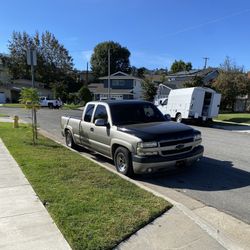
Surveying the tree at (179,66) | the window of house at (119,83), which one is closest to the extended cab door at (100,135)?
the window of house at (119,83)

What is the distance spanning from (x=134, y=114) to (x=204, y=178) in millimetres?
2421

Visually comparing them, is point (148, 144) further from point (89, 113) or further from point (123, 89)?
point (123, 89)

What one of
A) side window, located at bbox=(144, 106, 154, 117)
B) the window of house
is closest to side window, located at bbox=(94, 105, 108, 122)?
side window, located at bbox=(144, 106, 154, 117)

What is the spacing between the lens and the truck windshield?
318 inches

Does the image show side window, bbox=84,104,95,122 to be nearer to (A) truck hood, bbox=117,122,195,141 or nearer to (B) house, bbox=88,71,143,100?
(A) truck hood, bbox=117,122,195,141

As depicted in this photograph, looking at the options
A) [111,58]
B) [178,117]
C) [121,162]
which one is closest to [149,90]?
[178,117]

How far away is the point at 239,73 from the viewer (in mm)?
34969

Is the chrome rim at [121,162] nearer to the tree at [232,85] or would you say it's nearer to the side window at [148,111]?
the side window at [148,111]

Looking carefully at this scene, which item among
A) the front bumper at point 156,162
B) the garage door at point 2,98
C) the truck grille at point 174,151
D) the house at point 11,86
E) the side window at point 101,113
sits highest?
the side window at point 101,113

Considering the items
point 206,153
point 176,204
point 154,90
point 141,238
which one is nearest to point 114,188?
point 176,204

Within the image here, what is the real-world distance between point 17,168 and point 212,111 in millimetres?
17321

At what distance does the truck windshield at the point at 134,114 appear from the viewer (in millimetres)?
8085

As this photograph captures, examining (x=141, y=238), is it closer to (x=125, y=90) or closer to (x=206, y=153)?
(x=206, y=153)

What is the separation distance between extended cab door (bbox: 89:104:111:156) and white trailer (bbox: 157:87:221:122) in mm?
14199
